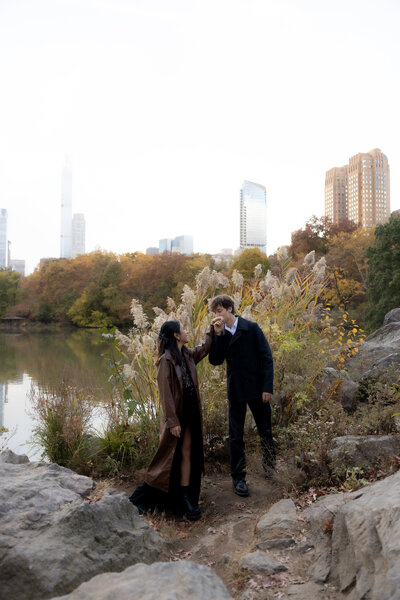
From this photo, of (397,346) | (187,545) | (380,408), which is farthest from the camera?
(397,346)

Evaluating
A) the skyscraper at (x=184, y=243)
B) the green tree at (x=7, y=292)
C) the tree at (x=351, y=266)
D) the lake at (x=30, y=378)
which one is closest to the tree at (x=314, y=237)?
the tree at (x=351, y=266)

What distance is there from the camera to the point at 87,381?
5805 mm

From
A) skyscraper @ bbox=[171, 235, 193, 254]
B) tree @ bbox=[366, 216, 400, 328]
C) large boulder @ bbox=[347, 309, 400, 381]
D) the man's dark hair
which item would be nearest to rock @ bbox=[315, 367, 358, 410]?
large boulder @ bbox=[347, 309, 400, 381]

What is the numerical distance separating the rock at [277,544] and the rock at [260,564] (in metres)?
0.10

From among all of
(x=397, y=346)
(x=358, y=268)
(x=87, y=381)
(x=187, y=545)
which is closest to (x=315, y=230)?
(x=358, y=268)

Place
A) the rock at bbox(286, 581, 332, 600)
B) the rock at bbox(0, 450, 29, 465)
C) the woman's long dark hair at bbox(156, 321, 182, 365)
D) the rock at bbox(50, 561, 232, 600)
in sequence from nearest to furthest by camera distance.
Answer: the rock at bbox(50, 561, 232, 600) → the rock at bbox(286, 581, 332, 600) → the woman's long dark hair at bbox(156, 321, 182, 365) → the rock at bbox(0, 450, 29, 465)

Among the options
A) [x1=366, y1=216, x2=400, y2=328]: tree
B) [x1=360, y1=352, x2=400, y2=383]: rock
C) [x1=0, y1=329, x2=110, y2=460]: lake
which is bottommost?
[x1=0, y1=329, x2=110, y2=460]: lake

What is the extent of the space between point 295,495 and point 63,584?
6.32 ft

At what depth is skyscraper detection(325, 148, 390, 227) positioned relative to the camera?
79625mm

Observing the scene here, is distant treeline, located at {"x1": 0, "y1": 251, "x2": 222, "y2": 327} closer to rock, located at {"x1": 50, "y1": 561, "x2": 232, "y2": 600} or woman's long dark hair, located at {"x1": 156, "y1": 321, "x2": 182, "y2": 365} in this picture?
woman's long dark hair, located at {"x1": 156, "y1": 321, "x2": 182, "y2": 365}

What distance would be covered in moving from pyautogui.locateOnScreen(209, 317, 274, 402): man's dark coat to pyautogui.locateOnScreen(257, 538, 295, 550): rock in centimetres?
131

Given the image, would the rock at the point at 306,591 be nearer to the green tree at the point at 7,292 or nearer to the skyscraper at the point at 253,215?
the green tree at the point at 7,292

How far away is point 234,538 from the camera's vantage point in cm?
329

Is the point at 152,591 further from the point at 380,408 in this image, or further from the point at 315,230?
the point at 315,230
